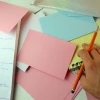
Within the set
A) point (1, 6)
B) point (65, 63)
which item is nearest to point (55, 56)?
point (65, 63)

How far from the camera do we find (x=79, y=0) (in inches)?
30.2

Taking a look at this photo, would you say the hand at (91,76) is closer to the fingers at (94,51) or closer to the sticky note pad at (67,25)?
the fingers at (94,51)

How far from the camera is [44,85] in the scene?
641mm

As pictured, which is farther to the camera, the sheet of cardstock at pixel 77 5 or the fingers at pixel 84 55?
the sheet of cardstock at pixel 77 5

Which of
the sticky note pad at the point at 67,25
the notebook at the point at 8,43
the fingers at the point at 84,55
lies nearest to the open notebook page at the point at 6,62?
the notebook at the point at 8,43

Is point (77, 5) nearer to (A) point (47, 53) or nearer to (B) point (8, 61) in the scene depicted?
(A) point (47, 53)

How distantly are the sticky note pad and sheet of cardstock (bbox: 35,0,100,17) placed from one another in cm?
2

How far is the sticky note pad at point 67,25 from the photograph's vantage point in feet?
2.27

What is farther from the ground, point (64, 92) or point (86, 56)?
point (86, 56)

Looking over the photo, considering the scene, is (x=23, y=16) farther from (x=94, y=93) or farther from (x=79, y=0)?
(x=94, y=93)

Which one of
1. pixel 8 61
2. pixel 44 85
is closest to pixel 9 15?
pixel 8 61

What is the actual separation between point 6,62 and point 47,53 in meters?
0.15

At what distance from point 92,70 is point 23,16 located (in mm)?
342

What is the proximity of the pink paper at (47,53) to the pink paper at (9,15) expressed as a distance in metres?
0.08
